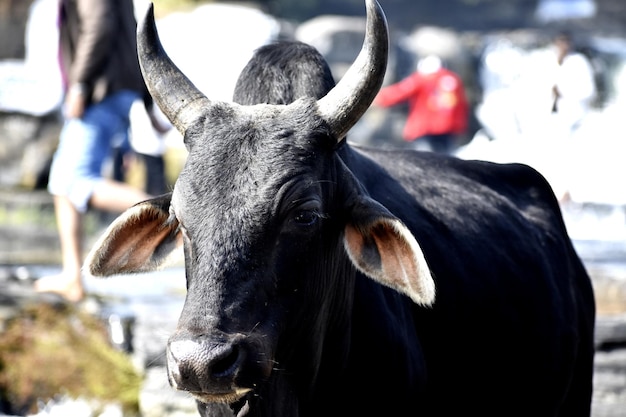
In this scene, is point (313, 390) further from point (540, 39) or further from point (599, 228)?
point (540, 39)

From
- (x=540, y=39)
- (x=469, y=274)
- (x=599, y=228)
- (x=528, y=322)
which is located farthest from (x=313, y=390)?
(x=540, y=39)

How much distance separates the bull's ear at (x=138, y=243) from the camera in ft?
12.6

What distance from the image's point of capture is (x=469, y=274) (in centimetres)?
463

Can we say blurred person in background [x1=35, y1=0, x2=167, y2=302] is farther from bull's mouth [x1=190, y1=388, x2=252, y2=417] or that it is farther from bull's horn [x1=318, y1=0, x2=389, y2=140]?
bull's mouth [x1=190, y1=388, x2=252, y2=417]

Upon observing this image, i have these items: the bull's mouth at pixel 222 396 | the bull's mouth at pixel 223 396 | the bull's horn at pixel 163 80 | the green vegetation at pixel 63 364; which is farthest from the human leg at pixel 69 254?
the bull's mouth at pixel 222 396

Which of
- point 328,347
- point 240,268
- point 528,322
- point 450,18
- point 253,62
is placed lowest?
point 450,18

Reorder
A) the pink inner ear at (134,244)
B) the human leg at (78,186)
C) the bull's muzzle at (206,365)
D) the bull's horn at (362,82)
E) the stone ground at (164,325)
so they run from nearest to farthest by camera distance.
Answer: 1. the bull's muzzle at (206,365)
2. the bull's horn at (362,82)
3. the pink inner ear at (134,244)
4. the stone ground at (164,325)
5. the human leg at (78,186)

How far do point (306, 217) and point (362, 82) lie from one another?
0.45 metres

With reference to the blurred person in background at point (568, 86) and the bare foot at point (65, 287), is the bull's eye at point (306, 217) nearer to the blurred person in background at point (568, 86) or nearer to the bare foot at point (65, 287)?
the bare foot at point (65, 287)

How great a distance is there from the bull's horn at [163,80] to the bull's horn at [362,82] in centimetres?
42

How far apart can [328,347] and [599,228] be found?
11.5 m

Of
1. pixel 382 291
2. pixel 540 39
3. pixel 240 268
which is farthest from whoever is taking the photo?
pixel 540 39

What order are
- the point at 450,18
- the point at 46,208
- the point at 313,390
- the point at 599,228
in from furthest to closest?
1. the point at 450,18
2. the point at 599,228
3. the point at 46,208
4. the point at 313,390

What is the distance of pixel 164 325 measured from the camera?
6.61 metres
